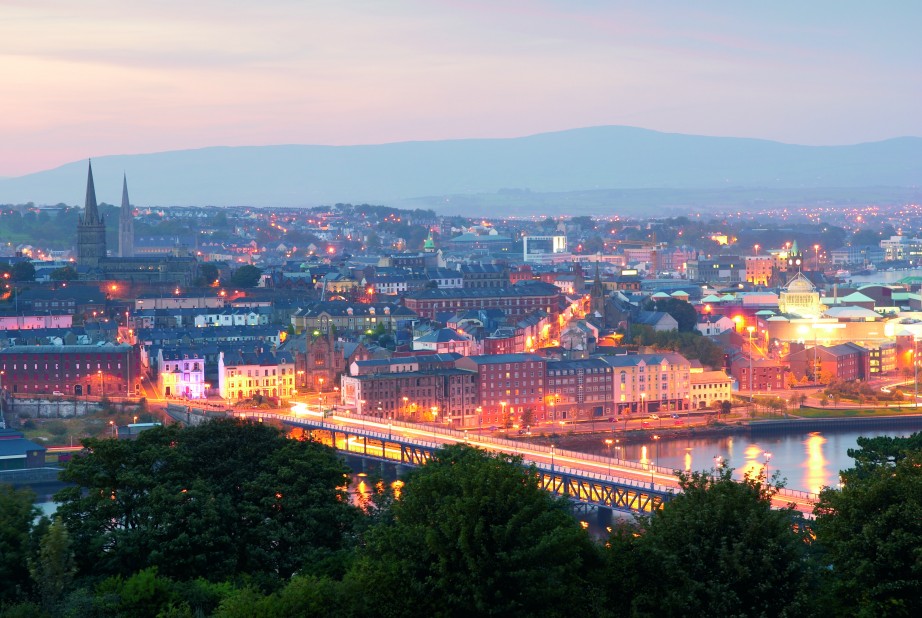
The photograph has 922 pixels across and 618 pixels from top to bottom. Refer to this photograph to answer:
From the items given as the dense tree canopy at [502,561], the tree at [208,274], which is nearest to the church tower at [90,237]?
the tree at [208,274]

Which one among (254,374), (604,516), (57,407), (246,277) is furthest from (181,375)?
(246,277)

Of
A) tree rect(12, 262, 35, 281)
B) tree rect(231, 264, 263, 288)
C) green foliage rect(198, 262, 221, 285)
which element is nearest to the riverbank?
tree rect(231, 264, 263, 288)

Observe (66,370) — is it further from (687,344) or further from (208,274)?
(208,274)

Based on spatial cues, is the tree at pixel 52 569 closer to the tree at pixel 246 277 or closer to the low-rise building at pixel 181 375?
the low-rise building at pixel 181 375

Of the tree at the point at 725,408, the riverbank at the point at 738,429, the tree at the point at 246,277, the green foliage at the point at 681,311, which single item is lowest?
the riverbank at the point at 738,429

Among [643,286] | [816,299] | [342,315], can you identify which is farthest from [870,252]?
[342,315]
